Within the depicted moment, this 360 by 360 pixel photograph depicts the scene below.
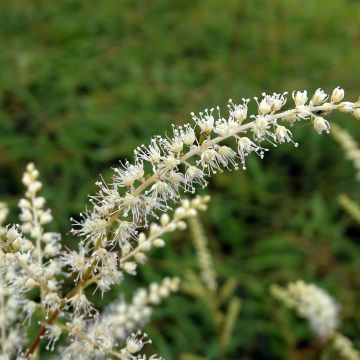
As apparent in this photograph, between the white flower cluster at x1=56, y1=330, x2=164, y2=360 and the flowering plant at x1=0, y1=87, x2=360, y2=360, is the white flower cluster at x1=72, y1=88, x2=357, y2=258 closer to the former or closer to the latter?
the flowering plant at x1=0, y1=87, x2=360, y2=360

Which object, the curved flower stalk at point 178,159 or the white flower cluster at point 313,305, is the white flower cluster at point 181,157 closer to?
the curved flower stalk at point 178,159

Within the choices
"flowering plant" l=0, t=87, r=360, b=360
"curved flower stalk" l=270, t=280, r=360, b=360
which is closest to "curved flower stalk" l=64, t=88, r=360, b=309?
"flowering plant" l=0, t=87, r=360, b=360

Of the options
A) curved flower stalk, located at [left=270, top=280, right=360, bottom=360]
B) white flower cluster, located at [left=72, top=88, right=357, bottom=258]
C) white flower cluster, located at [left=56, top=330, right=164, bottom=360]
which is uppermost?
curved flower stalk, located at [left=270, top=280, right=360, bottom=360]

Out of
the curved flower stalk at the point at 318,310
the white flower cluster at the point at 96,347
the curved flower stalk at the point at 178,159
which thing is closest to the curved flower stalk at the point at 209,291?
the curved flower stalk at the point at 318,310

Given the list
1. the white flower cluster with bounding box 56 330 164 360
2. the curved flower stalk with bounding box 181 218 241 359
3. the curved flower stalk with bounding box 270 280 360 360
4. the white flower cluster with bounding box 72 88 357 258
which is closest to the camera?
the white flower cluster with bounding box 72 88 357 258

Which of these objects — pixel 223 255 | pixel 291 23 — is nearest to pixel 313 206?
pixel 223 255

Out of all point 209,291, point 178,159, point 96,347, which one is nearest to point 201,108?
point 209,291

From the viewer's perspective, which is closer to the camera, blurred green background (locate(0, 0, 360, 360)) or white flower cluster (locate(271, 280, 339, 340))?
white flower cluster (locate(271, 280, 339, 340))

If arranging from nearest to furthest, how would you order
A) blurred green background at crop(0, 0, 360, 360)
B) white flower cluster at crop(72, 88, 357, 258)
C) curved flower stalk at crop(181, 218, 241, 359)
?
white flower cluster at crop(72, 88, 357, 258), curved flower stalk at crop(181, 218, 241, 359), blurred green background at crop(0, 0, 360, 360)
